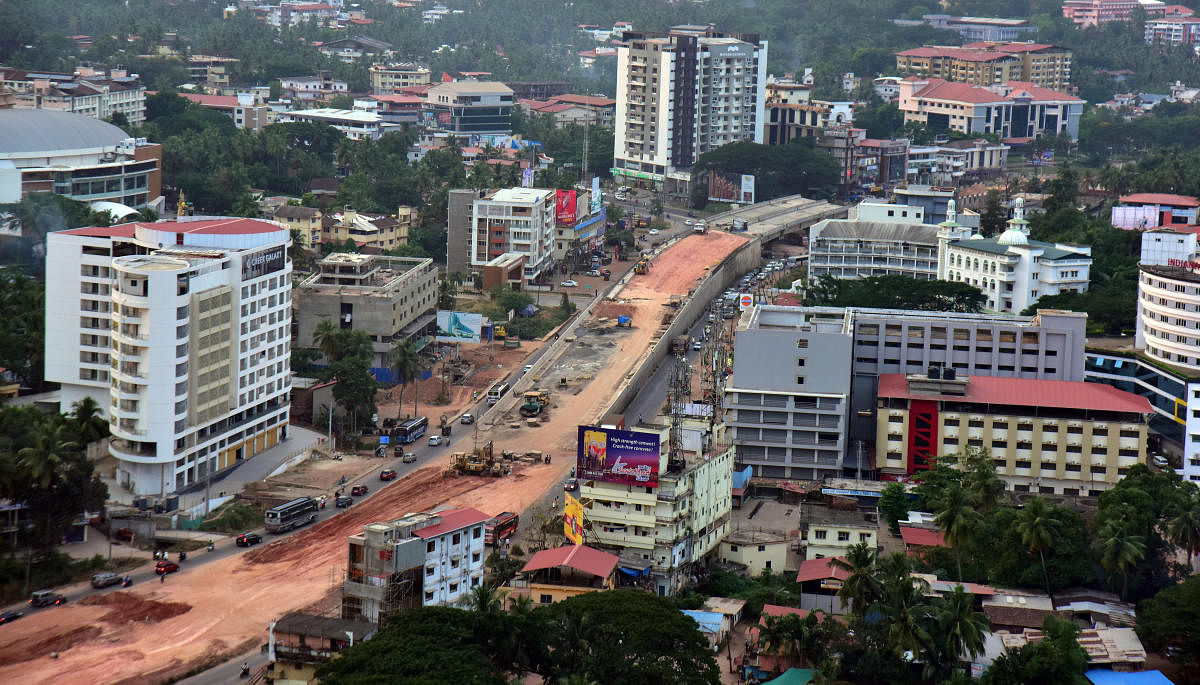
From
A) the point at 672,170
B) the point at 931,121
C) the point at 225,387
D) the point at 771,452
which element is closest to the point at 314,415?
the point at 225,387

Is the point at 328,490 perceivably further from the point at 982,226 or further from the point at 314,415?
the point at 982,226

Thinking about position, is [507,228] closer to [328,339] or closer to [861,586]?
[328,339]

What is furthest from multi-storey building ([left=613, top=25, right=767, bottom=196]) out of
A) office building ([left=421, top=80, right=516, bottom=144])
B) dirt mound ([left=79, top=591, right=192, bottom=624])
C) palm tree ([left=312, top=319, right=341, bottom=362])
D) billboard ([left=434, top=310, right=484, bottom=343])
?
dirt mound ([left=79, top=591, right=192, bottom=624])

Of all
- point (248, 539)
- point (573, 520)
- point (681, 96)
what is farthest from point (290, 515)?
point (681, 96)

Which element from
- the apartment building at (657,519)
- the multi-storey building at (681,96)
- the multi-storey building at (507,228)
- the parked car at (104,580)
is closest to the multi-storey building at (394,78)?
the multi-storey building at (681,96)

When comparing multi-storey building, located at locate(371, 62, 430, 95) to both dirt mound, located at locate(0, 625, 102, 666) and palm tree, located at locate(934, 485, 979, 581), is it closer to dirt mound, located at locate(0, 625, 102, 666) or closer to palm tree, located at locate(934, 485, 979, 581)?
palm tree, located at locate(934, 485, 979, 581)

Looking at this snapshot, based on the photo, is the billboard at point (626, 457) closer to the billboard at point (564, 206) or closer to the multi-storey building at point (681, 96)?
the billboard at point (564, 206)
